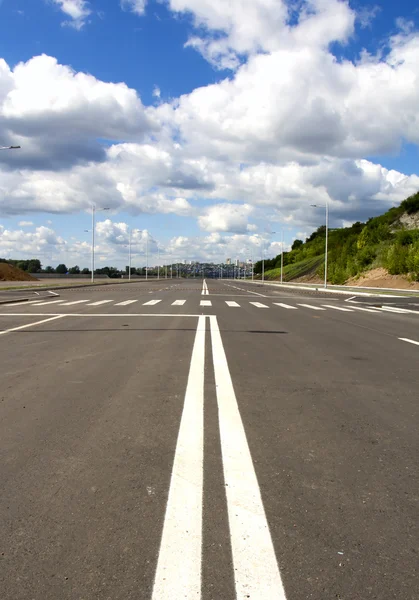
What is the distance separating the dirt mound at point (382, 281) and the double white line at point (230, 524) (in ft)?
162

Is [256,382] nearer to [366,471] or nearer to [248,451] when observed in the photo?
[248,451]

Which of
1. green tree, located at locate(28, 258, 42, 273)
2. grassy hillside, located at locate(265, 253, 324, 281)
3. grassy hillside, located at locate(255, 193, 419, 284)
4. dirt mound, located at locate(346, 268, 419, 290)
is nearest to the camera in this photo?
dirt mound, located at locate(346, 268, 419, 290)

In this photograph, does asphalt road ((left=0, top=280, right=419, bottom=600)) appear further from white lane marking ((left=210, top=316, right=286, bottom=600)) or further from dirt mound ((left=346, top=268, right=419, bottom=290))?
dirt mound ((left=346, top=268, right=419, bottom=290))

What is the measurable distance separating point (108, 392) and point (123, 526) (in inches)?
138

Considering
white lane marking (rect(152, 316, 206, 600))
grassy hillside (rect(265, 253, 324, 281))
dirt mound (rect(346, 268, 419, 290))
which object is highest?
grassy hillside (rect(265, 253, 324, 281))

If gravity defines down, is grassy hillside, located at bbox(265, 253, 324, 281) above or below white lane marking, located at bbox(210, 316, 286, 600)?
above

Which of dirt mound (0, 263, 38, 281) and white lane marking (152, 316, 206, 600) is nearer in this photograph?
white lane marking (152, 316, 206, 600)

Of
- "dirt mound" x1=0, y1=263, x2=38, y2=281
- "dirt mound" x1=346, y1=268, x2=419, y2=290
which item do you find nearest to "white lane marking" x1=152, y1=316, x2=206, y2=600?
"dirt mound" x1=346, y1=268, x2=419, y2=290

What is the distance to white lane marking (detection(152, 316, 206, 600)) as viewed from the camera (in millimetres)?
2648

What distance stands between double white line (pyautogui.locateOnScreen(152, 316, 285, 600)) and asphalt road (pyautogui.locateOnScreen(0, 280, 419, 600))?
1 centimetres

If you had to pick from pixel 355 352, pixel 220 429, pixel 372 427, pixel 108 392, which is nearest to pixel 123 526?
pixel 220 429

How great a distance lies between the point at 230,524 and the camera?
3254 millimetres

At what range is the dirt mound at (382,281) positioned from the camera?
174 feet

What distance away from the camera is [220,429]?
515 cm
